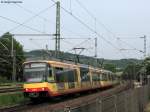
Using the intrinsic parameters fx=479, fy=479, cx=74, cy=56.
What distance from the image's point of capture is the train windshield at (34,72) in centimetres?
3111

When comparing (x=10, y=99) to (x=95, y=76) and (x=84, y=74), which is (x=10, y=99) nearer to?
(x=84, y=74)

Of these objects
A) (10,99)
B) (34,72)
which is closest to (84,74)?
(10,99)

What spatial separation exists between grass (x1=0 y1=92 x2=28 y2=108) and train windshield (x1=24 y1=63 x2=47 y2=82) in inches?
82.5

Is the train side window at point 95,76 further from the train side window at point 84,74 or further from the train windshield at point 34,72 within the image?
the train windshield at point 34,72

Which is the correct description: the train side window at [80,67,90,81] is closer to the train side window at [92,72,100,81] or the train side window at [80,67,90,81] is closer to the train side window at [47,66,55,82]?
the train side window at [92,72,100,81]

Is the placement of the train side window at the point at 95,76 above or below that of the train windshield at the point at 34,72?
below

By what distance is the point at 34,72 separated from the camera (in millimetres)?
31297

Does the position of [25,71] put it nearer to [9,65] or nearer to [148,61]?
[148,61]

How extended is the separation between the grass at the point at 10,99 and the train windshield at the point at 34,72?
2095mm

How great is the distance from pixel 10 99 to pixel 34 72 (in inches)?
132

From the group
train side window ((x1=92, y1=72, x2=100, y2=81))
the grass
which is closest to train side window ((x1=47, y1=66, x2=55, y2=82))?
the grass

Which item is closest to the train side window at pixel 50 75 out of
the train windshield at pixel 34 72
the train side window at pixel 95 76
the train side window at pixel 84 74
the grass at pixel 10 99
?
the train windshield at pixel 34 72

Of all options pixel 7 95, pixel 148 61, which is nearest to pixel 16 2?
pixel 7 95

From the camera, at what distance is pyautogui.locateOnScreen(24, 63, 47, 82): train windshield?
31109mm
